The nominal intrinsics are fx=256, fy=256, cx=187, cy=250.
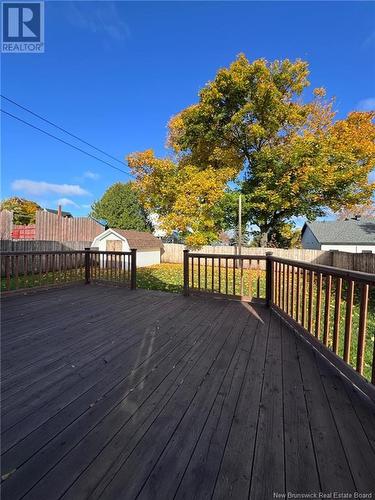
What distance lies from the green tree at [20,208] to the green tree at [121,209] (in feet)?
19.5

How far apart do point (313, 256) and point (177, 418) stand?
43.0 ft

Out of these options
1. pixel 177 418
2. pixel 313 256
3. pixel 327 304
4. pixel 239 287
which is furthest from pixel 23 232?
pixel 327 304

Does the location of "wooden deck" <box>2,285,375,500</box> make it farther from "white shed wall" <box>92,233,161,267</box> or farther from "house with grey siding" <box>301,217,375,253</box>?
"house with grey siding" <box>301,217,375,253</box>

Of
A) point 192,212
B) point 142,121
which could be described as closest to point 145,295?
point 192,212

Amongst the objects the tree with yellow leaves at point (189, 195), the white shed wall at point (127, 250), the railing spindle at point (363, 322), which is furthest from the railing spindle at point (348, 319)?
the white shed wall at point (127, 250)

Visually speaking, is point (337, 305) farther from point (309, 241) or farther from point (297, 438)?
point (309, 241)

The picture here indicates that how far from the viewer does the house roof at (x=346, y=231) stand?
19781mm

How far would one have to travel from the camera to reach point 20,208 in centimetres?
2609

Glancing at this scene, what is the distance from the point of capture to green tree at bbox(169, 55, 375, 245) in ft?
36.7

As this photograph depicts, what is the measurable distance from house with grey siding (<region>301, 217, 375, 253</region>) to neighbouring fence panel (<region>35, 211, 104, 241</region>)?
18451 millimetres

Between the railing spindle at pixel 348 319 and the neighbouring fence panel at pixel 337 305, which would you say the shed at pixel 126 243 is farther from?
the railing spindle at pixel 348 319

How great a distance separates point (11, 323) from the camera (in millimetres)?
3297

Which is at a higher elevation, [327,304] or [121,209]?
[121,209]

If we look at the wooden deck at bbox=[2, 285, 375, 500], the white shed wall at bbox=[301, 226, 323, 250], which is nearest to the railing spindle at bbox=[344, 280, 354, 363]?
the wooden deck at bbox=[2, 285, 375, 500]
